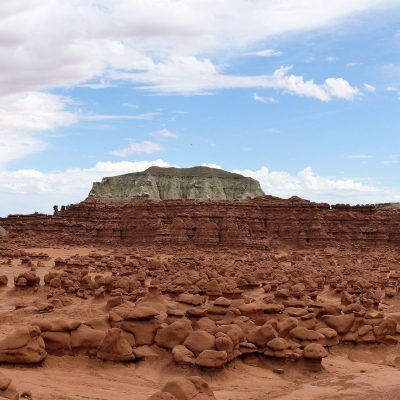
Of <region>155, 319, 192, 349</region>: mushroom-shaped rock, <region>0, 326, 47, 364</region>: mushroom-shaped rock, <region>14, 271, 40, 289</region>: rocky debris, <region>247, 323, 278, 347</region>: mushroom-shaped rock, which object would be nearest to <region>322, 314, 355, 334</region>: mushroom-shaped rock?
<region>247, 323, 278, 347</region>: mushroom-shaped rock

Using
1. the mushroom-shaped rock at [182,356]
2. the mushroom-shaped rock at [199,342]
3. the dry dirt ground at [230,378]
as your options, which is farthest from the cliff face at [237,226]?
the mushroom-shaped rock at [182,356]

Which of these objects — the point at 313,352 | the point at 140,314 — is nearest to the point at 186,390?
the point at 140,314

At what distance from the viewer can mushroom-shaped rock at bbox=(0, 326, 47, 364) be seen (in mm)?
10156

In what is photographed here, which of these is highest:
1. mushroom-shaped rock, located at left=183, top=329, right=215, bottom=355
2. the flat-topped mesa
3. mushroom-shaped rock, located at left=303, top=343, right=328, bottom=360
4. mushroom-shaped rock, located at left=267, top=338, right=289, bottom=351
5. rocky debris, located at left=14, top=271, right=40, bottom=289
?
the flat-topped mesa

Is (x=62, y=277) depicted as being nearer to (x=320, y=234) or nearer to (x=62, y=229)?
(x=320, y=234)

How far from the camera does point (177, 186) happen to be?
9888 cm

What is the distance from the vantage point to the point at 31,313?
15.1 metres

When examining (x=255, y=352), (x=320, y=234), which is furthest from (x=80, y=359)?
(x=320, y=234)

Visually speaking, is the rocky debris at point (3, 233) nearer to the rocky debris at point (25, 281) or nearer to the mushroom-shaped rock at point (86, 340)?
the rocky debris at point (25, 281)

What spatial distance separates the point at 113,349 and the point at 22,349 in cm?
169

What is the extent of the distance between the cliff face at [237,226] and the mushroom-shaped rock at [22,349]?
4142cm

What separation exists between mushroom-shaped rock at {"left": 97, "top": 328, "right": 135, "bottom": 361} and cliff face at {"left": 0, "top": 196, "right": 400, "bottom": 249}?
40681mm

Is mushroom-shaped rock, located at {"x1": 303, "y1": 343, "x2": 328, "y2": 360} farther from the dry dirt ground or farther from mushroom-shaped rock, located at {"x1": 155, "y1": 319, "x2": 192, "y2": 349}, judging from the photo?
mushroom-shaped rock, located at {"x1": 155, "y1": 319, "x2": 192, "y2": 349}

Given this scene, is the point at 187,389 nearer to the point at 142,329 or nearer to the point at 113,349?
the point at 113,349
